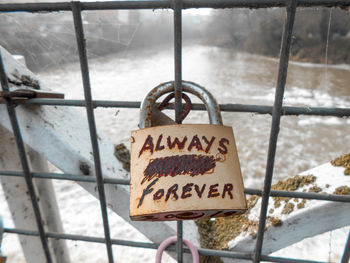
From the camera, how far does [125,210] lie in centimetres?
70

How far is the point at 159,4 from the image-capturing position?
1.35ft

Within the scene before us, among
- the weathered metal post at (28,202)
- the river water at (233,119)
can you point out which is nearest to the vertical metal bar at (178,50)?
the river water at (233,119)

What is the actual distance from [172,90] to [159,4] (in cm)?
14

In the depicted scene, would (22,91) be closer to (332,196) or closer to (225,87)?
(332,196)

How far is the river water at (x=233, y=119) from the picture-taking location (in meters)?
2.39

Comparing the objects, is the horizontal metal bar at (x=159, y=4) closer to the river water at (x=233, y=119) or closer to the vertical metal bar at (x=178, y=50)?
the vertical metal bar at (x=178, y=50)

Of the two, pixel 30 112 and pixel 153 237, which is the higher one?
pixel 30 112

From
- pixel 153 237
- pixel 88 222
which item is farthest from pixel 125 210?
pixel 88 222

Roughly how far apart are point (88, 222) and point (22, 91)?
95.8 inches

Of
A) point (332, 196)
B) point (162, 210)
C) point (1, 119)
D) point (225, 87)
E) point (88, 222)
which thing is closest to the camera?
point (162, 210)

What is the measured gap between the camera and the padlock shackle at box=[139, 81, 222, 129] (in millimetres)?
456

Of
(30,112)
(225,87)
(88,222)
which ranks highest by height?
(225,87)

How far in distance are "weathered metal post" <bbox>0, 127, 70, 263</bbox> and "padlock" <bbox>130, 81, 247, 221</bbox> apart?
572mm

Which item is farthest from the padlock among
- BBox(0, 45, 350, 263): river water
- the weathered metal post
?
the weathered metal post
